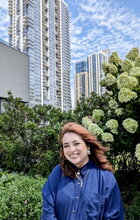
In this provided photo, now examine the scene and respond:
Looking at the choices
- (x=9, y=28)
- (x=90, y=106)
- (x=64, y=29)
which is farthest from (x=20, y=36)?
(x=90, y=106)

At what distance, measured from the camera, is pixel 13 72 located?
13.5 metres

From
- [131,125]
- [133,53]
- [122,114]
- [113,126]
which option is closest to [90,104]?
[133,53]

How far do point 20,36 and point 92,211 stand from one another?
113 feet

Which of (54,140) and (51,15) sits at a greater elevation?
(51,15)

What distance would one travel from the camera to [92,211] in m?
1.30

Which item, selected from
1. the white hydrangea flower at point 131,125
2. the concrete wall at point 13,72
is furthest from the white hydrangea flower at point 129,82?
the concrete wall at point 13,72

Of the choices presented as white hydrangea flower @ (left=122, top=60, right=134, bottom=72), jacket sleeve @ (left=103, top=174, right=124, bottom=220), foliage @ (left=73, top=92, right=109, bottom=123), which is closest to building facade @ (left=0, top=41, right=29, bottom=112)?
foliage @ (left=73, top=92, right=109, bottom=123)

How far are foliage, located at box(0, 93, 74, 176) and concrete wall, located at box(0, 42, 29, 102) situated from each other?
27.2ft

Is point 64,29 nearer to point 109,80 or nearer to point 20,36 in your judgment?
point 20,36

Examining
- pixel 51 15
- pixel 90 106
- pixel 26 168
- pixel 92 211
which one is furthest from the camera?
pixel 51 15

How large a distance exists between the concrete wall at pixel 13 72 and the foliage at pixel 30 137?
8.28 metres

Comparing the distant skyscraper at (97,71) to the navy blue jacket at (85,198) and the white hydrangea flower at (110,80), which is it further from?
the navy blue jacket at (85,198)

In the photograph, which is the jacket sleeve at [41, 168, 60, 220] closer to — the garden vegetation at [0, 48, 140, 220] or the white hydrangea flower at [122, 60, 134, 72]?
the garden vegetation at [0, 48, 140, 220]

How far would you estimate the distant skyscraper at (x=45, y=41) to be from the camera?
105 ft
